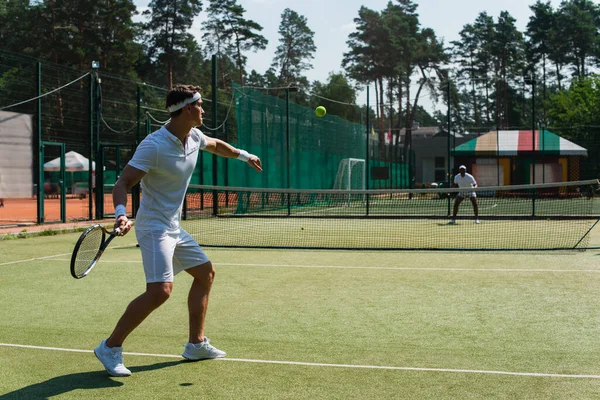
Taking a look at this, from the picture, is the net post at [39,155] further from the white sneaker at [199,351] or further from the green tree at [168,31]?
the green tree at [168,31]

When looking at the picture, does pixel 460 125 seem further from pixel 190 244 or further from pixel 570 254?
pixel 190 244

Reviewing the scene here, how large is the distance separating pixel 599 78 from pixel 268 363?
47.9 meters

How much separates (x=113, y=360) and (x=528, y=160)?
84.6 ft

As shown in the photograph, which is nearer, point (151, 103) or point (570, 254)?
point (570, 254)

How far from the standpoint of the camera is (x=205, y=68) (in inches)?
2603

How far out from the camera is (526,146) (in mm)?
27250

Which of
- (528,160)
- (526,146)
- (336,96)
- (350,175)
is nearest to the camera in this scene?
(526,146)

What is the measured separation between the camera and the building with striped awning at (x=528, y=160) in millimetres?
27172

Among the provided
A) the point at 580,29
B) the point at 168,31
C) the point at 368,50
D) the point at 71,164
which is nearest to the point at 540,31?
the point at 580,29

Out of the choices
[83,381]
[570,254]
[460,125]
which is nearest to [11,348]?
[83,381]

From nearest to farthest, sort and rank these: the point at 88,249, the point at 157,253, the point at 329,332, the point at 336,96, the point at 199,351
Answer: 1. the point at 157,253
2. the point at 88,249
3. the point at 199,351
4. the point at 329,332
5. the point at 336,96

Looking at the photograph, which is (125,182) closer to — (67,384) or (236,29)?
(67,384)

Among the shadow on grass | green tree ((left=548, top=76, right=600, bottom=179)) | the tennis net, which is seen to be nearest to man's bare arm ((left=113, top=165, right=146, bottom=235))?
the shadow on grass

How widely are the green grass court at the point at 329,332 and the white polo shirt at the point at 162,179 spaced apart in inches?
38.8
